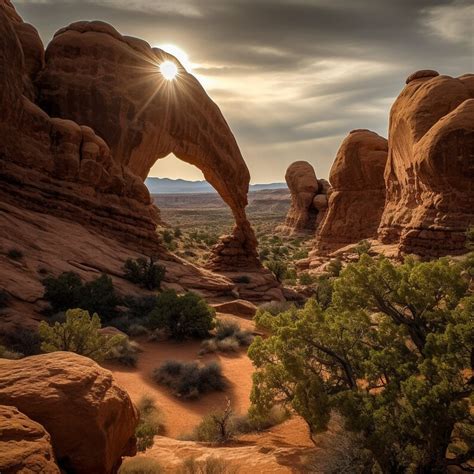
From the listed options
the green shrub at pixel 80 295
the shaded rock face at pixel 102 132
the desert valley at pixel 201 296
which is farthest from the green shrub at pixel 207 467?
the shaded rock face at pixel 102 132

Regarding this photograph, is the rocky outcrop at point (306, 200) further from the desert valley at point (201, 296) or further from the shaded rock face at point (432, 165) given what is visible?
the shaded rock face at point (432, 165)

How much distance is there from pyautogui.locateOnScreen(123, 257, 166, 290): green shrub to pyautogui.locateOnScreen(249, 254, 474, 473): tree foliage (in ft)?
40.2

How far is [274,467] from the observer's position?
16.9 feet

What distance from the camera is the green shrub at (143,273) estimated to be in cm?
1747

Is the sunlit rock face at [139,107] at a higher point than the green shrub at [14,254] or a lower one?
higher

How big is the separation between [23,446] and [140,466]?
242 centimetres

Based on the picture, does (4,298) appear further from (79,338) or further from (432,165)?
(432,165)

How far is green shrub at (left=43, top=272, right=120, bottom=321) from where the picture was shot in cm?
1214

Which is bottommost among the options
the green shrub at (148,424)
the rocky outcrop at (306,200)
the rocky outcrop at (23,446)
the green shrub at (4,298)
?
the green shrub at (148,424)

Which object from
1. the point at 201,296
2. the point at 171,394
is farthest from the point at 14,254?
the point at 171,394

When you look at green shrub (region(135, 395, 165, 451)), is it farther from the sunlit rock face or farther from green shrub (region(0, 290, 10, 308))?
the sunlit rock face

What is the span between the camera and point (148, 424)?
661 cm

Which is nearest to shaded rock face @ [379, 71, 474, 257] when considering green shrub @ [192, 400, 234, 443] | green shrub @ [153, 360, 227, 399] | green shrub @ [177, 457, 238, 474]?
green shrub @ [153, 360, 227, 399]

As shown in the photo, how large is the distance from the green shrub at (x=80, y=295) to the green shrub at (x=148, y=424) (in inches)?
222
